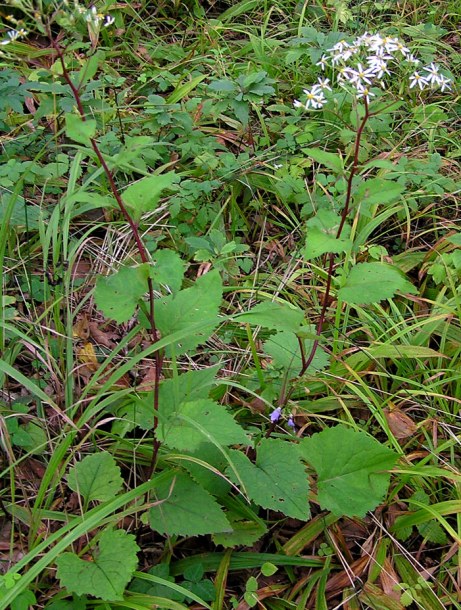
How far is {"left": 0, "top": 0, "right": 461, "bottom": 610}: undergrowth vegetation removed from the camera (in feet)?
4.54

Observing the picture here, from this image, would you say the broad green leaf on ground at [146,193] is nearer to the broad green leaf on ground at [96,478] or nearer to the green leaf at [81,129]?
the green leaf at [81,129]

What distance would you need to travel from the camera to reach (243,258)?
2.40 m

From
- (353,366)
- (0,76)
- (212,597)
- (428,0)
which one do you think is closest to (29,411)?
(212,597)

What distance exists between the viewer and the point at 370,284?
1.41 meters

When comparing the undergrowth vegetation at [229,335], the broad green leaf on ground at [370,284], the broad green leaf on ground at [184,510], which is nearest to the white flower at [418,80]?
the undergrowth vegetation at [229,335]

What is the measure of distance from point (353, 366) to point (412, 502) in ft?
1.58

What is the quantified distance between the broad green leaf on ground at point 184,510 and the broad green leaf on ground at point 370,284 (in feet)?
A: 1.88

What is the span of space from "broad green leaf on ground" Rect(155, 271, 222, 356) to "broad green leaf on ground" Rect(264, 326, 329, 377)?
0.34 metres

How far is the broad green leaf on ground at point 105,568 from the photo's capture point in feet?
4.32

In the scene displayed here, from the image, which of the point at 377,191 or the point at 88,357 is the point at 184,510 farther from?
the point at 377,191

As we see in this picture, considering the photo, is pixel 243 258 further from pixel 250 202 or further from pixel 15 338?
pixel 15 338

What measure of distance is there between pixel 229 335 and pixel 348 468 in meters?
0.68

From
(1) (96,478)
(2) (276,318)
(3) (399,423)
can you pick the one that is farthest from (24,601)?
(3) (399,423)

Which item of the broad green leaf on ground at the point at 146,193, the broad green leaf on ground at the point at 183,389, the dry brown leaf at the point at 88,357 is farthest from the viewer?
the dry brown leaf at the point at 88,357
